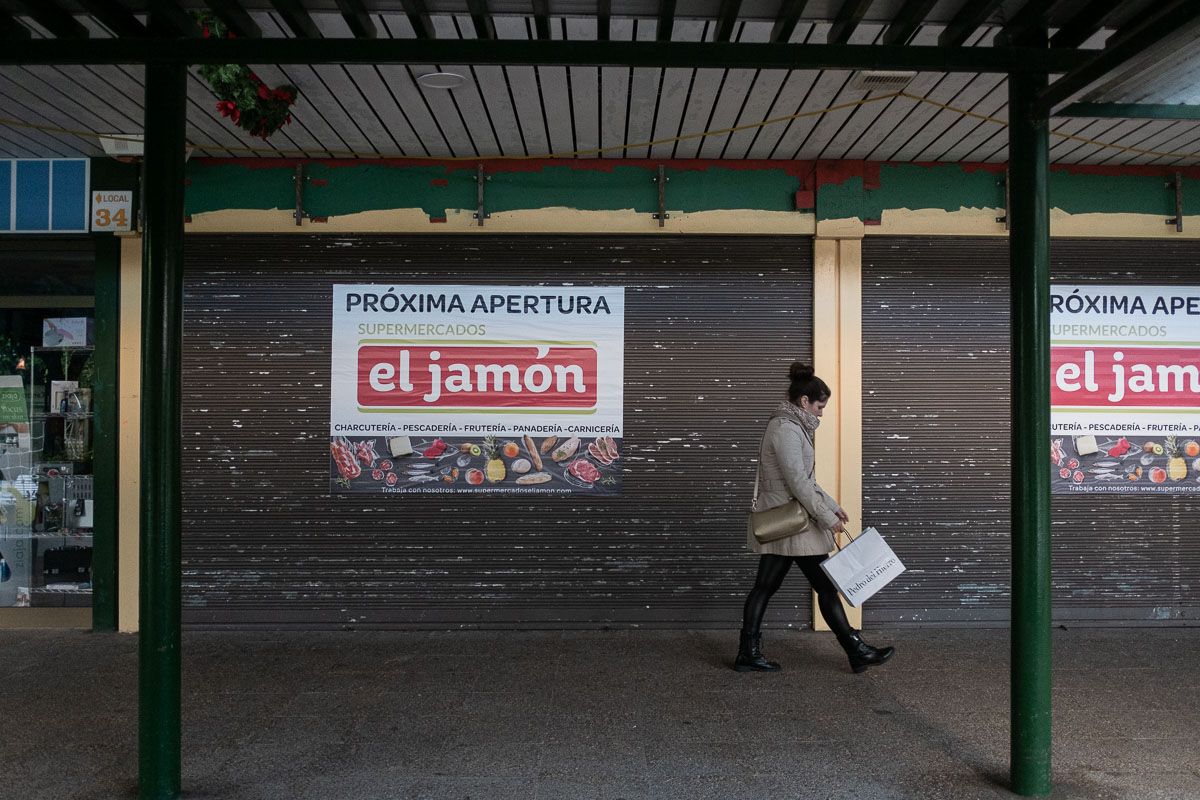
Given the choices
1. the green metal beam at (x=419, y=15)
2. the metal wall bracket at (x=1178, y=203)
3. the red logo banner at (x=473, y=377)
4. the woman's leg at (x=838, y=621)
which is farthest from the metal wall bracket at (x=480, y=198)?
the metal wall bracket at (x=1178, y=203)

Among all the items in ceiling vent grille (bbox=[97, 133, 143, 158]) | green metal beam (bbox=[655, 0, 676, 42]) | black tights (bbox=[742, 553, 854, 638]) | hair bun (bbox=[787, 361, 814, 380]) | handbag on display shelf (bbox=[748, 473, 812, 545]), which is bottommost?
black tights (bbox=[742, 553, 854, 638])

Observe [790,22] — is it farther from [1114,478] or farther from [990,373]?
[1114,478]

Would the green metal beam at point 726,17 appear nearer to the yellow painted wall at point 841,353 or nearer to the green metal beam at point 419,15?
the green metal beam at point 419,15

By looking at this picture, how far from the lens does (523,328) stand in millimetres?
6414

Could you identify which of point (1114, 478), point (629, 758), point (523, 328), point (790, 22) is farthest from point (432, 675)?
point (1114, 478)

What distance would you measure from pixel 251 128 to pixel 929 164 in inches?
176

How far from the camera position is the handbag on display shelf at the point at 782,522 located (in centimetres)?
520

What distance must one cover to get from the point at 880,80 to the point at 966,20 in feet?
3.73

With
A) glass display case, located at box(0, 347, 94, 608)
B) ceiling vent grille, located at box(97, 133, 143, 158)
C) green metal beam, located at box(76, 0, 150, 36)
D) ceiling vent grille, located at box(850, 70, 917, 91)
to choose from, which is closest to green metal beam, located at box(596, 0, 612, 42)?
ceiling vent grille, located at box(850, 70, 917, 91)

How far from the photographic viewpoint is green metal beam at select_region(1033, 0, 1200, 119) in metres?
3.12

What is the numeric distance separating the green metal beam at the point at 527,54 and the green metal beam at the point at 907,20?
0.10 meters

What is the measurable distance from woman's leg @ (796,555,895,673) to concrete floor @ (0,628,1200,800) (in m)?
0.12

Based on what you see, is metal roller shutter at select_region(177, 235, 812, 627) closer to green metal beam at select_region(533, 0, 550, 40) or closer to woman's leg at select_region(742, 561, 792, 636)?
woman's leg at select_region(742, 561, 792, 636)

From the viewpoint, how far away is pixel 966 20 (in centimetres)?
376
